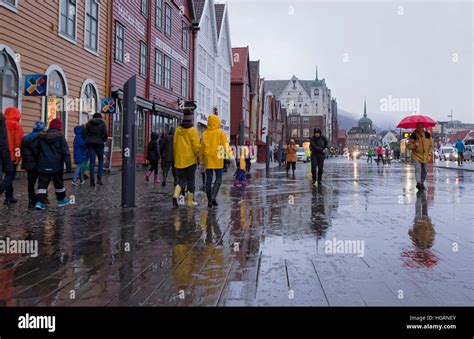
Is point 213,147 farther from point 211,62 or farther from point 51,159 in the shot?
point 211,62

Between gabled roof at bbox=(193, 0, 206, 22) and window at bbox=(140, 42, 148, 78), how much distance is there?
372 inches

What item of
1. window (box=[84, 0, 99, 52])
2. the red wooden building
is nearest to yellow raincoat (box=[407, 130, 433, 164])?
window (box=[84, 0, 99, 52])

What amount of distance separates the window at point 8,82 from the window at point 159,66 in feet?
42.8

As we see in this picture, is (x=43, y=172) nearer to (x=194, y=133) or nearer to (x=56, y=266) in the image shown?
(x=194, y=133)

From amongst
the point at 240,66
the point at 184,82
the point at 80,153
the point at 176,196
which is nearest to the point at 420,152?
the point at 176,196

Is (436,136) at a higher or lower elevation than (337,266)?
higher

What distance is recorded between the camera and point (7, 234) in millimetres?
5457

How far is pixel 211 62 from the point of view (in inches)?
1492

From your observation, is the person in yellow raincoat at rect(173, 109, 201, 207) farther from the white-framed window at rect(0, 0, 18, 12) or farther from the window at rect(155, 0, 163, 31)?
the window at rect(155, 0, 163, 31)

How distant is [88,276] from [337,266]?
6.74 feet

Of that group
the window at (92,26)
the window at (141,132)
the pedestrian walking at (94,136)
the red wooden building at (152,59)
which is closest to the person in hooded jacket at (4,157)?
the pedestrian walking at (94,136)

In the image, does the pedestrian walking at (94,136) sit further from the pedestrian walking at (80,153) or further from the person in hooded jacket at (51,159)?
the person in hooded jacket at (51,159)

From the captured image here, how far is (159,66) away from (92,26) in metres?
8.10

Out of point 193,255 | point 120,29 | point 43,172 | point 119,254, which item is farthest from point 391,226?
point 120,29
